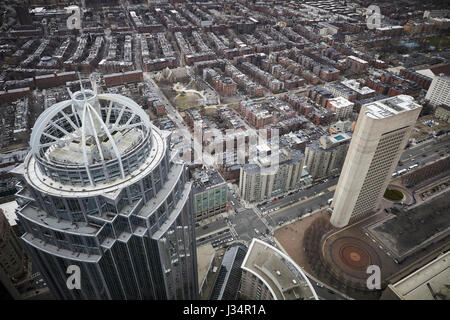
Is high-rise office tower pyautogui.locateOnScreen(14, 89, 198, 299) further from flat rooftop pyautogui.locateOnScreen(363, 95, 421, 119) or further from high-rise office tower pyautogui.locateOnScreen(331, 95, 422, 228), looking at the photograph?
flat rooftop pyautogui.locateOnScreen(363, 95, 421, 119)

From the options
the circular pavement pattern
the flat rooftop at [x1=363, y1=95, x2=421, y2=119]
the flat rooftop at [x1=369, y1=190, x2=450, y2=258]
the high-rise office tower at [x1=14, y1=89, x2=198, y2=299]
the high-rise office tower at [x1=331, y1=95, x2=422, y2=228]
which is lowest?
the circular pavement pattern

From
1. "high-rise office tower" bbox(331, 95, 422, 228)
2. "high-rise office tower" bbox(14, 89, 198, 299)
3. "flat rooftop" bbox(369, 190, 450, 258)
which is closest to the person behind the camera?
"high-rise office tower" bbox(14, 89, 198, 299)

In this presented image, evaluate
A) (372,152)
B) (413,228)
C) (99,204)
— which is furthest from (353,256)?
(99,204)

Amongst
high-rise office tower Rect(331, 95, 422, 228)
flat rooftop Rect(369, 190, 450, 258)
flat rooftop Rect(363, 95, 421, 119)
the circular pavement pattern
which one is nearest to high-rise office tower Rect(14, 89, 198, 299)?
high-rise office tower Rect(331, 95, 422, 228)

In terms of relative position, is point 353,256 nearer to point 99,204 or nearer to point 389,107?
point 389,107

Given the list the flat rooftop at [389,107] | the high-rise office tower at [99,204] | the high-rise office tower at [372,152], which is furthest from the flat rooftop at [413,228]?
the high-rise office tower at [99,204]

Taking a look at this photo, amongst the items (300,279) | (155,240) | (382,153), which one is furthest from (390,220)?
(155,240)
